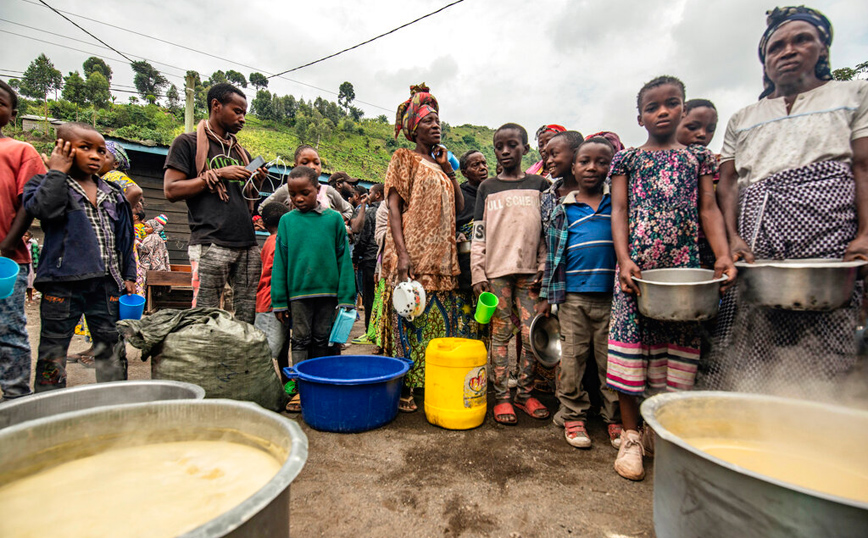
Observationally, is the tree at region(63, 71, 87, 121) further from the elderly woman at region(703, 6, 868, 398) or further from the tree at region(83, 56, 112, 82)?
the elderly woman at region(703, 6, 868, 398)

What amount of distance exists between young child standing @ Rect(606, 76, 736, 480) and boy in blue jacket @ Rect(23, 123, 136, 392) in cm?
269

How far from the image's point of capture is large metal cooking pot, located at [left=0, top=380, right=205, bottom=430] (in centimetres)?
135

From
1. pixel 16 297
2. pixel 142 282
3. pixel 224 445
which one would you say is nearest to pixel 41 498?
pixel 224 445

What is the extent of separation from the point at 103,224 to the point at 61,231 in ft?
0.64

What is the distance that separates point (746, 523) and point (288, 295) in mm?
2501

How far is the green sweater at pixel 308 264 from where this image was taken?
105 inches

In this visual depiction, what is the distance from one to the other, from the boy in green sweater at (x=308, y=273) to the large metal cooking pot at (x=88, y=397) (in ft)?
3.59

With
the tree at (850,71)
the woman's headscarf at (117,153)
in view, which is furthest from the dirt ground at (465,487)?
the tree at (850,71)

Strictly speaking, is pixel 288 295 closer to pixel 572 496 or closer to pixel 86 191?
pixel 86 191

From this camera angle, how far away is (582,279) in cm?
227

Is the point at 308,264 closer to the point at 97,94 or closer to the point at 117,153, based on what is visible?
the point at 117,153

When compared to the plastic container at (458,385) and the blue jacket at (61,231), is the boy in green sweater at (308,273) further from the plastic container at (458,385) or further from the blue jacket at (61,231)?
the blue jacket at (61,231)

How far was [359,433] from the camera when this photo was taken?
2258 mm

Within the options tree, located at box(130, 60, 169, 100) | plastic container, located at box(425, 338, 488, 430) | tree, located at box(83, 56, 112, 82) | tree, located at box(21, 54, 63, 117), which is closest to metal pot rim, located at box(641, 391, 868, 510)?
plastic container, located at box(425, 338, 488, 430)
